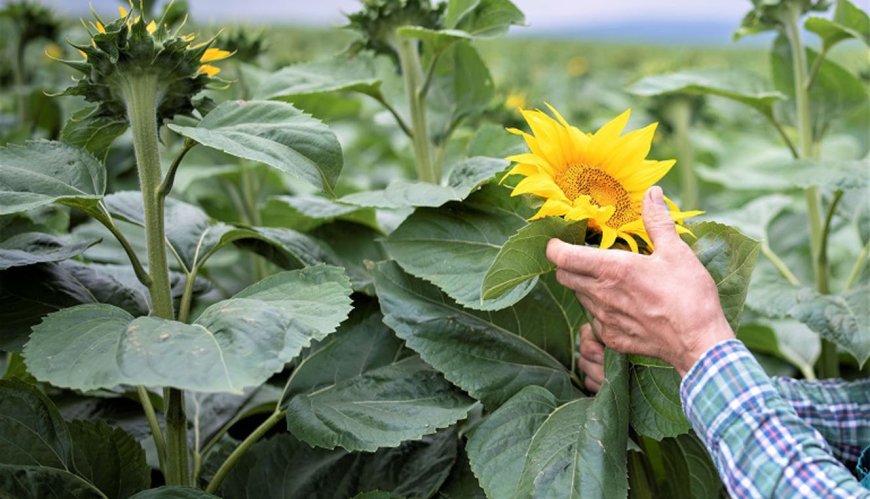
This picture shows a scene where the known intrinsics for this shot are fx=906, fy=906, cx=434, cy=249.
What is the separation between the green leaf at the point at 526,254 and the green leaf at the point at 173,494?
0.43m

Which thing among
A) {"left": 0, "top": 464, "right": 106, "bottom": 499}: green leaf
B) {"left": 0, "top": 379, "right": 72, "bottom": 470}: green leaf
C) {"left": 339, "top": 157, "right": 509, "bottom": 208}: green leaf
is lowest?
{"left": 0, "top": 464, "right": 106, "bottom": 499}: green leaf

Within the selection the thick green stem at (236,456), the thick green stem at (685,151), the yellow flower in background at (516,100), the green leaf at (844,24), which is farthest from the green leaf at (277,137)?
the yellow flower in background at (516,100)

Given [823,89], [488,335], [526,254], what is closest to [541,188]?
[526,254]

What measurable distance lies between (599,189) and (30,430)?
2.61 feet

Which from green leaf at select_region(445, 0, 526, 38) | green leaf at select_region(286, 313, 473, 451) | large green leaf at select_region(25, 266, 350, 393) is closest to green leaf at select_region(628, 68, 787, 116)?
green leaf at select_region(445, 0, 526, 38)

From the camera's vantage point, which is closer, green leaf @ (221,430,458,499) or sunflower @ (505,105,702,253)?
sunflower @ (505,105,702,253)

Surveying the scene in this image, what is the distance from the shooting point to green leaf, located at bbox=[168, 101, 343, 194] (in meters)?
1.09

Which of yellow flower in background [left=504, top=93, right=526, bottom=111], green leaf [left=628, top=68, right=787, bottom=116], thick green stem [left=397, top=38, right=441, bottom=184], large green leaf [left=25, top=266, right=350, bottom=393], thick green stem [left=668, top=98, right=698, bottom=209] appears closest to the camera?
large green leaf [left=25, top=266, right=350, bottom=393]

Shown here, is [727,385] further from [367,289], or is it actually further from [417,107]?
[417,107]

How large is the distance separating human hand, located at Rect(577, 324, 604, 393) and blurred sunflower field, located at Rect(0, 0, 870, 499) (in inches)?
0.9

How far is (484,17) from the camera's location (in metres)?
1.51

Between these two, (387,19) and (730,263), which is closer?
(730,263)

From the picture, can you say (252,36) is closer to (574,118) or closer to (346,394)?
(346,394)

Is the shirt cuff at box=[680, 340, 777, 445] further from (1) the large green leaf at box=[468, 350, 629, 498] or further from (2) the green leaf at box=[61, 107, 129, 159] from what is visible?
(2) the green leaf at box=[61, 107, 129, 159]
